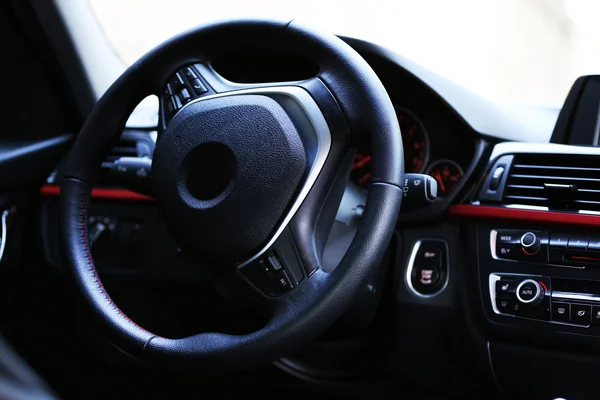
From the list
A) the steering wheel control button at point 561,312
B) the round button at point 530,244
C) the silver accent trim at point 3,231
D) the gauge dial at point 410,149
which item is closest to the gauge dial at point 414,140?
the gauge dial at point 410,149

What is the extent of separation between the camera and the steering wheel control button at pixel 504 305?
132cm

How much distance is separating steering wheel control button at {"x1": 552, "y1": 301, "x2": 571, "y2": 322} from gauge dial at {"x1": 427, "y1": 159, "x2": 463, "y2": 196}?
0.33m

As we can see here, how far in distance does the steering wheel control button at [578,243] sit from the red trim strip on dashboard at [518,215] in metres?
0.03

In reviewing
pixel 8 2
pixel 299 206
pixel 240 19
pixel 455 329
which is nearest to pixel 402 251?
pixel 455 329

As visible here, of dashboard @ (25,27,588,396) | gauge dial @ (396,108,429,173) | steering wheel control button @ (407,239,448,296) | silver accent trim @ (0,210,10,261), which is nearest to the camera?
dashboard @ (25,27,588,396)

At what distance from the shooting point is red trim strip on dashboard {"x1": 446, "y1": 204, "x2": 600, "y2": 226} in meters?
1.25

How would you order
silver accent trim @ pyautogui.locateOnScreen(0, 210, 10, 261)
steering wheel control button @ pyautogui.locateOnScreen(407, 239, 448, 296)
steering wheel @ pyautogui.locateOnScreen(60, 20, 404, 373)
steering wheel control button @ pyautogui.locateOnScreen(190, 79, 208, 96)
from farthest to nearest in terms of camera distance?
silver accent trim @ pyautogui.locateOnScreen(0, 210, 10, 261)
steering wheel control button @ pyautogui.locateOnScreen(407, 239, 448, 296)
steering wheel control button @ pyautogui.locateOnScreen(190, 79, 208, 96)
steering wheel @ pyautogui.locateOnScreen(60, 20, 404, 373)

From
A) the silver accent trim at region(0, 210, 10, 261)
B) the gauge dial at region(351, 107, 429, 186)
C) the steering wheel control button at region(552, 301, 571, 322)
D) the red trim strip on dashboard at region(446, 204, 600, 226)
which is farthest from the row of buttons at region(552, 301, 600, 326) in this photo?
the silver accent trim at region(0, 210, 10, 261)

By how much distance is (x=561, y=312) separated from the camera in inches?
49.4

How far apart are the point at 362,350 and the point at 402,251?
0.25 meters

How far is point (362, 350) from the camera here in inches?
61.4

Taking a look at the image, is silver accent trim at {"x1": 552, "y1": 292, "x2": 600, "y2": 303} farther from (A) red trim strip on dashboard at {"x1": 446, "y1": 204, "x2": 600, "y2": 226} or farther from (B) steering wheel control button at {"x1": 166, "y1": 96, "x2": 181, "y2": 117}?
(B) steering wheel control button at {"x1": 166, "y1": 96, "x2": 181, "y2": 117}

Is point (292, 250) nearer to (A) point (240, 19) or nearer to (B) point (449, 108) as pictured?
(A) point (240, 19)

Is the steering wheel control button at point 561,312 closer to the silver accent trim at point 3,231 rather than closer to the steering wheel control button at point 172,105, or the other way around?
the steering wheel control button at point 172,105
